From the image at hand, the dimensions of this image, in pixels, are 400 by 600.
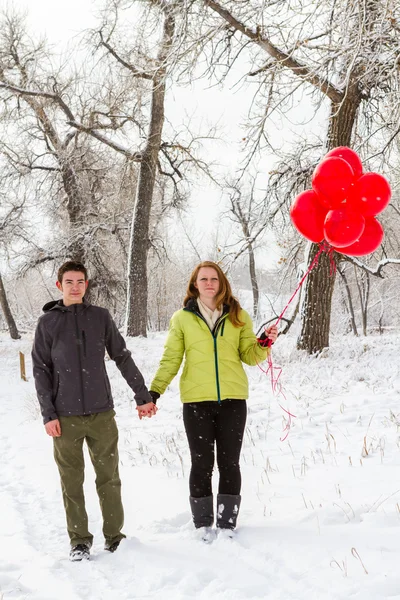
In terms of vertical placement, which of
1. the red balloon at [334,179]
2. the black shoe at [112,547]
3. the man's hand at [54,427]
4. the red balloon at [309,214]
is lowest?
the black shoe at [112,547]

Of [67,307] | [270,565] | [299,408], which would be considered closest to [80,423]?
[67,307]

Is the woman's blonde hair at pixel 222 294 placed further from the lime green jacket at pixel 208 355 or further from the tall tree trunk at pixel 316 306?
the tall tree trunk at pixel 316 306

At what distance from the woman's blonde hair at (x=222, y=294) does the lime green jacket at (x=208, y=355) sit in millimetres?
54

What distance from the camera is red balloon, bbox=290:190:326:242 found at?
3.81 meters

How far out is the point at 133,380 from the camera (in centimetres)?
374

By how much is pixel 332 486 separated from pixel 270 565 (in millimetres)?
1281

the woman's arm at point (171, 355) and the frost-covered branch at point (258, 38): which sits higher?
the frost-covered branch at point (258, 38)

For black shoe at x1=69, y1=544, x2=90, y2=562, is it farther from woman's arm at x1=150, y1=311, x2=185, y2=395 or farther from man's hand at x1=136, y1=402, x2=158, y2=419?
woman's arm at x1=150, y1=311, x2=185, y2=395

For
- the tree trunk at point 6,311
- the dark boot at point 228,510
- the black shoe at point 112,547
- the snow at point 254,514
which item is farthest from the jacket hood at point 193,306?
the tree trunk at point 6,311

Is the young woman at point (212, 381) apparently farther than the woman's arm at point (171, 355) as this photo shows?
No

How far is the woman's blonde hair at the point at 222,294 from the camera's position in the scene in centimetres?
375

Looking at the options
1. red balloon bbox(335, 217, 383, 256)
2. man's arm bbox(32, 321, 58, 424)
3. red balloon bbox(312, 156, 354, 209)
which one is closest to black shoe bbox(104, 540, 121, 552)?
man's arm bbox(32, 321, 58, 424)

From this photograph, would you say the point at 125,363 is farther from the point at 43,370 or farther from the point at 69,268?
the point at 69,268

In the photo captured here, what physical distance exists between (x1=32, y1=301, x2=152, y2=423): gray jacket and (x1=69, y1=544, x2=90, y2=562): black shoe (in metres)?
0.90
